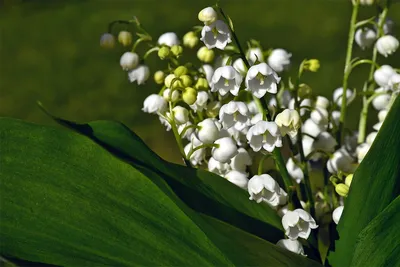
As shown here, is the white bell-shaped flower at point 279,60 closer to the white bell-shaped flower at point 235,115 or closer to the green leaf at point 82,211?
the white bell-shaped flower at point 235,115

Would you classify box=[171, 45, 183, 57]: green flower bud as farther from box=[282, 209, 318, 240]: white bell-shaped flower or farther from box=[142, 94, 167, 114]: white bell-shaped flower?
box=[282, 209, 318, 240]: white bell-shaped flower

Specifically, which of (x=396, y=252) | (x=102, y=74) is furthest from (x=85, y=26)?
(x=396, y=252)

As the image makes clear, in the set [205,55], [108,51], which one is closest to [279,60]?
[205,55]

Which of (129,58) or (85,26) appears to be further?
(85,26)

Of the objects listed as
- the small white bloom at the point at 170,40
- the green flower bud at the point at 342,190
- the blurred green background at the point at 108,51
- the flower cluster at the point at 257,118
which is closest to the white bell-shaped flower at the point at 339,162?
the flower cluster at the point at 257,118

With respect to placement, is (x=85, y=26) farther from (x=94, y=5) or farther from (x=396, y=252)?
(x=396, y=252)

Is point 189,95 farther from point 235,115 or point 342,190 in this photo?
point 342,190
